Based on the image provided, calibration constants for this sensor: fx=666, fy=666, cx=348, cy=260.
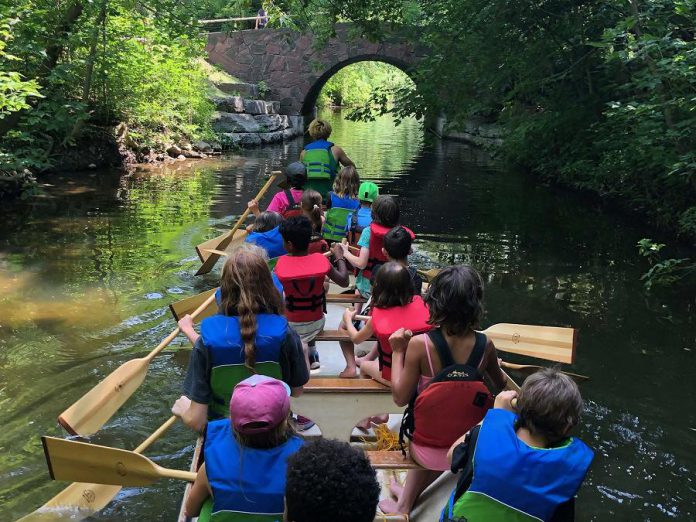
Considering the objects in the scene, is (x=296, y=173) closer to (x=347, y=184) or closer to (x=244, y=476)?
(x=347, y=184)

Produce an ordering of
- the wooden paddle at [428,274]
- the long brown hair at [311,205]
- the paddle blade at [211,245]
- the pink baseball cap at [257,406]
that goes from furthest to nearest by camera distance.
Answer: the paddle blade at [211,245] < the wooden paddle at [428,274] < the long brown hair at [311,205] < the pink baseball cap at [257,406]

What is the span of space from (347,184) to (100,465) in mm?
3251

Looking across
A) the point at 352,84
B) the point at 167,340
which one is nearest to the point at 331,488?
the point at 167,340

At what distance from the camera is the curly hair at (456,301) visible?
2.48m

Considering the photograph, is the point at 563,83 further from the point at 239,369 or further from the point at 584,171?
the point at 239,369

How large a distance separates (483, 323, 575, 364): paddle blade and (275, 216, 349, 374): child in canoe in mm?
1094

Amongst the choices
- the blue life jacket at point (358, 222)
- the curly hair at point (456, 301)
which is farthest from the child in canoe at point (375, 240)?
the curly hair at point (456, 301)

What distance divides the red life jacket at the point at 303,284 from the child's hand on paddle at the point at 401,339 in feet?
3.91

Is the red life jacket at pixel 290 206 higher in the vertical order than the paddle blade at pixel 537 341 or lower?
higher

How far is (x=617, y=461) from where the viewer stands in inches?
159

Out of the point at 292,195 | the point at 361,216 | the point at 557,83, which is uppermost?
the point at 557,83

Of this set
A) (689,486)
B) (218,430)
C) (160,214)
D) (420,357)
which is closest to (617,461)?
(689,486)

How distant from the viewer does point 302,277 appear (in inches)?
150

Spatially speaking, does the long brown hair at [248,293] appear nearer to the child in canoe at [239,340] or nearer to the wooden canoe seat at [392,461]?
the child in canoe at [239,340]
